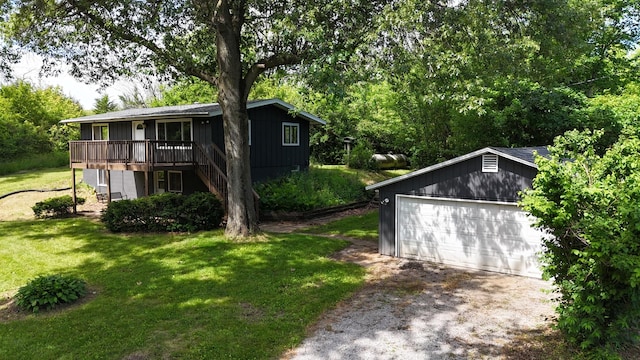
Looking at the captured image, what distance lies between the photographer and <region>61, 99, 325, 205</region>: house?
58.0ft

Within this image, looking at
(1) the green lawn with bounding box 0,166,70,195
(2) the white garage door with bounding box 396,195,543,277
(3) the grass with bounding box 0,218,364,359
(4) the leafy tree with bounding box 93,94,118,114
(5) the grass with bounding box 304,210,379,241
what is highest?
(4) the leafy tree with bounding box 93,94,118,114

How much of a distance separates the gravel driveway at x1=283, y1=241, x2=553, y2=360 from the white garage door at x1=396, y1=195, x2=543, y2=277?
0.46 metres

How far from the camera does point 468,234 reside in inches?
445

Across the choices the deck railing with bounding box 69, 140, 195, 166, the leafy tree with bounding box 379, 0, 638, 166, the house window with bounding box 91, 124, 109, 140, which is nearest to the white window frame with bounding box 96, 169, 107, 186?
the house window with bounding box 91, 124, 109, 140

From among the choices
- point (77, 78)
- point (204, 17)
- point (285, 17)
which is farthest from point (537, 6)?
point (77, 78)

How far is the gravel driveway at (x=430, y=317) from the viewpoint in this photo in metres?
6.56

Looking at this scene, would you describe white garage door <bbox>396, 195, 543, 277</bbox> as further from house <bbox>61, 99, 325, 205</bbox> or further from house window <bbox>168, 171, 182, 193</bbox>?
house window <bbox>168, 171, 182, 193</bbox>

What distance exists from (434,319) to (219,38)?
10.4 meters

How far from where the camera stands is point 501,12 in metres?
10.9

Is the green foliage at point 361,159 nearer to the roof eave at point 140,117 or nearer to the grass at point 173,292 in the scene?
the roof eave at point 140,117

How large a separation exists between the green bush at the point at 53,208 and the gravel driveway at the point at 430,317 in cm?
1448

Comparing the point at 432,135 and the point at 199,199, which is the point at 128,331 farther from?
the point at 432,135

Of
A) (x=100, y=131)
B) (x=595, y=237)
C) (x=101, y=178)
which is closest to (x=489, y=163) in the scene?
(x=595, y=237)

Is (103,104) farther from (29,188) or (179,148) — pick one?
(179,148)
